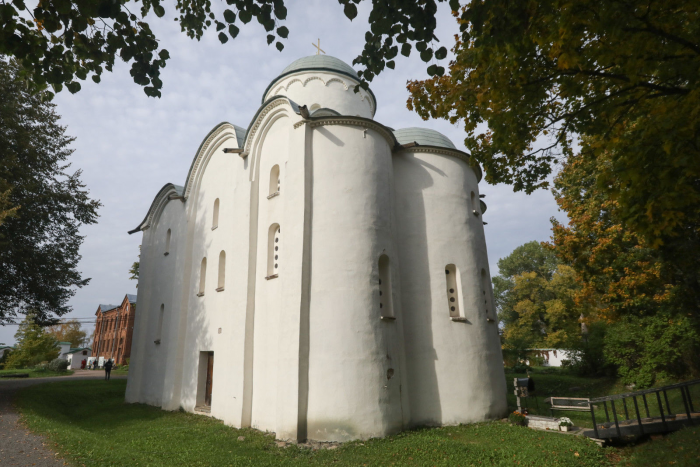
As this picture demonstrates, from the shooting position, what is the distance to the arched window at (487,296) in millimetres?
12555

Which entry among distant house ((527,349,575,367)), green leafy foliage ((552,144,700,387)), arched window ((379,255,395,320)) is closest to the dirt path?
arched window ((379,255,395,320))

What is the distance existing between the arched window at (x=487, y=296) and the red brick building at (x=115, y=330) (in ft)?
128

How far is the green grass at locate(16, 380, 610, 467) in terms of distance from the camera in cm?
782

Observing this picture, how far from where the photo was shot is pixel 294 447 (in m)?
8.91

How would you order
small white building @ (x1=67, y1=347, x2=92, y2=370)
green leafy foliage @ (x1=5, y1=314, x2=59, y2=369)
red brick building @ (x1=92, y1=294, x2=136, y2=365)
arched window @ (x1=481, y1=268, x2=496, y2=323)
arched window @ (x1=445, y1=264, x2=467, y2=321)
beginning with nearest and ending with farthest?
arched window @ (x1=445, y1=264, x2=467, y2=321) → arched window @ (x1=481, y1=268, x2=496, y2=323) → green leafy foliage @ (x1=5, y1=314, x2=59, y2=369) → red brick building @ (x1=92, y1=294, x2=136, y2=365) → small white building @ (x1=67, y1=347, x2=92, y2=370)

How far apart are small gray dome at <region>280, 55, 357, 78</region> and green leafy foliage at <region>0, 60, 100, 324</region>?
9.12m

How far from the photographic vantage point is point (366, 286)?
33.5 ft

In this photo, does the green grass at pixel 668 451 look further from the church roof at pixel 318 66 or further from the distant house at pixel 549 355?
the distant house at pixel 549 355

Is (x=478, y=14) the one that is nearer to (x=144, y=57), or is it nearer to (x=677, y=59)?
(x=677, y=59)

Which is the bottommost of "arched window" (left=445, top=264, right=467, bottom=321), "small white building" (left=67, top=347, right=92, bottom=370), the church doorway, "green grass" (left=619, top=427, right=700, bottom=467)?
"green grass" (left=619, top=427, right=700, bottom=467)

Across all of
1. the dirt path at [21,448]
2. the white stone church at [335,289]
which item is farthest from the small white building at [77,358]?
the dirt path at [21,448]

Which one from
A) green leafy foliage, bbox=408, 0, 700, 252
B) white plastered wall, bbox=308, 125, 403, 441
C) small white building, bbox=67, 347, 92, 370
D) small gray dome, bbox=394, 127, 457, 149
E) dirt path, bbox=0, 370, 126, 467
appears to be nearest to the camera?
green leafy foliage, bbox=408, 0, 700, 252

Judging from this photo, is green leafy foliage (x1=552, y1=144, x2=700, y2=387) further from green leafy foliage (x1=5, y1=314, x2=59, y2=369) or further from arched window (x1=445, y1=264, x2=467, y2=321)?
green leafy foliage (x1=5, y1=314, x2=59, y2=369)

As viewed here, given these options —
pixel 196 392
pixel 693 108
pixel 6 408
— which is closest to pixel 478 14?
pixel 693 108
